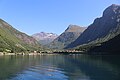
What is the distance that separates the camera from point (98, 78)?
9831cm

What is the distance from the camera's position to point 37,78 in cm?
9494

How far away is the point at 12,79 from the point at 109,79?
116 feet

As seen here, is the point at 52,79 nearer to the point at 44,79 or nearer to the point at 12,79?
the point at 44,79

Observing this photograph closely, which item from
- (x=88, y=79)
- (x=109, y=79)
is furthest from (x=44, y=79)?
(x=109, y=79)

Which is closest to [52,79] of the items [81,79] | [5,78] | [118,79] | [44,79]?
[44,79]

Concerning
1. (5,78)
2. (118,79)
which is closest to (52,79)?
(5,78)

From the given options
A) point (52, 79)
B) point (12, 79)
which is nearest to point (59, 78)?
point (52, 79)

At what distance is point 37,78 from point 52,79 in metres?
5.78

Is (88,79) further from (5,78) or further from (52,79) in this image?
(5,78)

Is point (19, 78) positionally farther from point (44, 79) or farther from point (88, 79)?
point (88, 79)

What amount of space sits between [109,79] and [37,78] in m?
26.6

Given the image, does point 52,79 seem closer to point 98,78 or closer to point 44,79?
point 44,79

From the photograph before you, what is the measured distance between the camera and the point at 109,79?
96.4 meters

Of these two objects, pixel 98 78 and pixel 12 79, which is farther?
pixel 98 78
